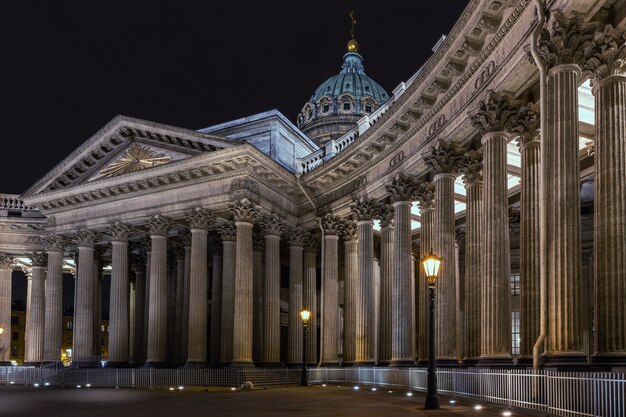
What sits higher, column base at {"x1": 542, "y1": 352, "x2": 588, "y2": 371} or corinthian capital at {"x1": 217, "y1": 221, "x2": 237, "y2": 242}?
corinthian capital at {"x1": 217, "y1": 221, "x2": 237, "y2": 242}

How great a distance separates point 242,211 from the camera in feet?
127

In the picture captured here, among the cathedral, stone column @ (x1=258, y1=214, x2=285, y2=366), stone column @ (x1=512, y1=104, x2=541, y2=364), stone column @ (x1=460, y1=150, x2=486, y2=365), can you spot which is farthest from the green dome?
stone column @ (x1=512, y1=104, x2=541, y2=364)

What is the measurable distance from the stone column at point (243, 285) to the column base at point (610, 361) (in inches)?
905

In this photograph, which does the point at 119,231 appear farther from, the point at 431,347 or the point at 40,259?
the point at 431,347

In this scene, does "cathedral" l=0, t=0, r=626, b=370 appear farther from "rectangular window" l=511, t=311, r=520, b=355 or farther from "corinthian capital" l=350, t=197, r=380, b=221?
"rectangular window" l=511, t=311, r=520, b=355

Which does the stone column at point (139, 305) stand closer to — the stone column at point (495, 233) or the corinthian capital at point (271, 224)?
the corinthian capital at point (271, 224)

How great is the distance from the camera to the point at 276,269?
41625mm

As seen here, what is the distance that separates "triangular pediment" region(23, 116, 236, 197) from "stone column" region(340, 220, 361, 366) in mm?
9010

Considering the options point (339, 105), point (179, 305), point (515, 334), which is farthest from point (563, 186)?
point (339, 105)

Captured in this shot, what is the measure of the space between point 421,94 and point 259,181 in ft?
42.6

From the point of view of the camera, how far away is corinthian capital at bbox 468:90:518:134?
24094 millimetres

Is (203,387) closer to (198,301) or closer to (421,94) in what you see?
(198,301)

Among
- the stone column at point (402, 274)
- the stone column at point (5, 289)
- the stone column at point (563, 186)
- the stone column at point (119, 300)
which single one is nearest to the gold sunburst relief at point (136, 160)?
the stone column at point (119, 300)

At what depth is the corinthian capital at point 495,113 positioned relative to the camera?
2409cm
